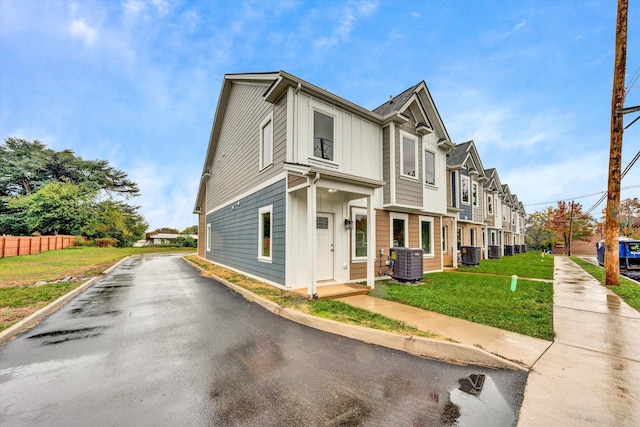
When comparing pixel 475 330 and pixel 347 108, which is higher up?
pixel 347 108

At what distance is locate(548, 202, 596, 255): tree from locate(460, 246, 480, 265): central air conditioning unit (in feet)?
99.1

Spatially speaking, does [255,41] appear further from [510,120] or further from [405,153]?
[510,120]

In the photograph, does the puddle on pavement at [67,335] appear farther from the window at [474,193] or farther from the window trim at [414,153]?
the window at [474,193]

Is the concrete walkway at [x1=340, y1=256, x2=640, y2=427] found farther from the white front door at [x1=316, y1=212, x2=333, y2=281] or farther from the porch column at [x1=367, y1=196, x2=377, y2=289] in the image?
the white front door at [x1=316, y1=212, x2=333, y2=281]

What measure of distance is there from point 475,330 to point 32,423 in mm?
5508

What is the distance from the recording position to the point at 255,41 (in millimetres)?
19703

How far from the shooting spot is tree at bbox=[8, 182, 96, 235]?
29.3 m

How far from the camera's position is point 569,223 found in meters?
34.3

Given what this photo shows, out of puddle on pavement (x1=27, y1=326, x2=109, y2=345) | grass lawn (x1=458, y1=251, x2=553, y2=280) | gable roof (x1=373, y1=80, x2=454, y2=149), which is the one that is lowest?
grass lawn (x1=458, y1=251, x2=553, y2=280)

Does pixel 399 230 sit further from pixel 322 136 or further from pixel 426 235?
pixel 322 136

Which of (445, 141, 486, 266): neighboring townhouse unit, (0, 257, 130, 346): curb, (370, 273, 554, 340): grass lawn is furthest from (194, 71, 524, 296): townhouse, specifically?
(0, 257, 130, 346): curb

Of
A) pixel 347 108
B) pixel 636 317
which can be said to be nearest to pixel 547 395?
pixel 636 317

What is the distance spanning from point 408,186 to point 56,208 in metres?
39.4

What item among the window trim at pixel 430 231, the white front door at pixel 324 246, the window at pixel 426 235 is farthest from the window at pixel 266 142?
the window at pixel 426 235
